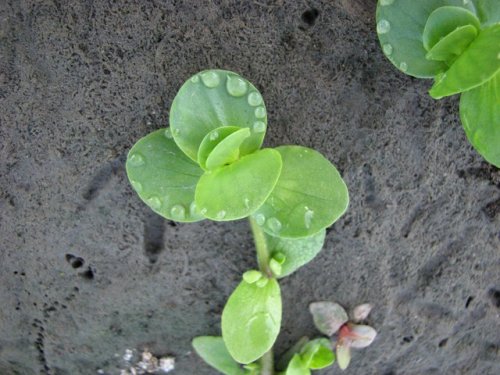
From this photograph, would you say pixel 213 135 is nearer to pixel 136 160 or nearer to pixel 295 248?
pixel 136 160

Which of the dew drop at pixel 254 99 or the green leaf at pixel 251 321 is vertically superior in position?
the dew drop at pixel 254 99

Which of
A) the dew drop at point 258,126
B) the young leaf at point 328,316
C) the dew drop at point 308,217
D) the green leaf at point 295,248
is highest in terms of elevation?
the dew drop at point 258,126

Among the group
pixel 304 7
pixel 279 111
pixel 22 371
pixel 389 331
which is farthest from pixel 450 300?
pixel 22 371

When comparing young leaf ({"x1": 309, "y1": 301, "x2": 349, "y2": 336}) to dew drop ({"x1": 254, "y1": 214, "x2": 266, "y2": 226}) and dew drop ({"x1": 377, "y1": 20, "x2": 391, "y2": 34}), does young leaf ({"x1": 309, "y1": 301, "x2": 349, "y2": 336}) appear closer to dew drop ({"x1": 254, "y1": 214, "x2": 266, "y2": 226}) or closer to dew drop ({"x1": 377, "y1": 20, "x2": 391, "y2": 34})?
dew drop ({"x1": 254, "y1": 214, "x2": 266, "y2": 226})

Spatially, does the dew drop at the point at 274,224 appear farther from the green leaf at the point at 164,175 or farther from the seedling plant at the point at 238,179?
the green leaf at the point at 164,175

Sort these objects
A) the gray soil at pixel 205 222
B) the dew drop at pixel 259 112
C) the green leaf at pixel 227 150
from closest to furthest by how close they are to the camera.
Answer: the green leaf at pixel 227 150
the dew drop at pixel 259 112
the gray soil at pixel 205 222

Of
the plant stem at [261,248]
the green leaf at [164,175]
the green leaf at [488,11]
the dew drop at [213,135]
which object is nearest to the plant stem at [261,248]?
the plant stem at [261,248]

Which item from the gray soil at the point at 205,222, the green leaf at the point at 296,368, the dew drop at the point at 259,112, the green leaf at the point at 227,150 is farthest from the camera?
the green leaf at the point at 296,368
